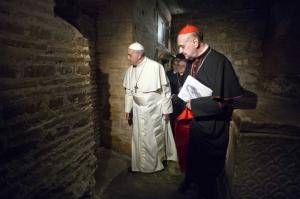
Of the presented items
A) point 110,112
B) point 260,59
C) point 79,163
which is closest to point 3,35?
point 79,163

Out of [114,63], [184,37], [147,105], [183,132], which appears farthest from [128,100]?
[184,37]

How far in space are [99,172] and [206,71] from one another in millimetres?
2526

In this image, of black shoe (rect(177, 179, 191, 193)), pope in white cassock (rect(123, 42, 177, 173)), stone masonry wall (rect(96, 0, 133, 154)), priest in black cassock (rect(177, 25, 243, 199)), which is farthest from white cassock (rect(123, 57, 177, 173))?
priest in black cassock (rect(177, 25, 243, 199))

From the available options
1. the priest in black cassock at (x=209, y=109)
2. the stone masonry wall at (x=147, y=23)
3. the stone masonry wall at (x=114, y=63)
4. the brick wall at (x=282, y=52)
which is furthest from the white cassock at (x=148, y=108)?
the brick wall at (x=282, y=52)

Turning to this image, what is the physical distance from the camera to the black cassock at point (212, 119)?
241 cm

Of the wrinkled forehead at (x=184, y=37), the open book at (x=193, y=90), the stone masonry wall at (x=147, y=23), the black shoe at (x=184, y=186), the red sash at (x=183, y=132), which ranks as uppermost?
the stone masonry wall at (x=147, y=23)

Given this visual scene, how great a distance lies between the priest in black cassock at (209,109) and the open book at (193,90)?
2.8 inches

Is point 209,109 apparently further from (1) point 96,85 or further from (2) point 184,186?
(1) point 96,85

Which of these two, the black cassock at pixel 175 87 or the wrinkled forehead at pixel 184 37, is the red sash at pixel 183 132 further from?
the black cassock at pixel 175 87

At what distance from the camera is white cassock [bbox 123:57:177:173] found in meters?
3.53

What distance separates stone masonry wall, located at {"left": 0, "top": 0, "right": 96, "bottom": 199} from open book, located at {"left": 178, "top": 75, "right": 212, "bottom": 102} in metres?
1.30

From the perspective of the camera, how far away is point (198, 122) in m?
2.61

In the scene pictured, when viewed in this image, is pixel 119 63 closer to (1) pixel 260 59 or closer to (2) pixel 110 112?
(2) pixel 110 112

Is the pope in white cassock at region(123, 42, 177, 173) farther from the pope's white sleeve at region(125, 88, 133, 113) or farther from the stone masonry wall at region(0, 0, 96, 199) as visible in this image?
the stone masonry wall at region(0, 0, 96, 199)
